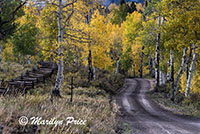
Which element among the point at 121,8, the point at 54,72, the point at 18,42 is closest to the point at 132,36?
the point at 54,72

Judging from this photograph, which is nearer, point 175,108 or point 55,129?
point 55,129

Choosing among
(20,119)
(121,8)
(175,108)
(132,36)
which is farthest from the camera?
(121,8)

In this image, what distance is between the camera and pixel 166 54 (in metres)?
24.5

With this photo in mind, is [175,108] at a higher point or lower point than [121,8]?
lower

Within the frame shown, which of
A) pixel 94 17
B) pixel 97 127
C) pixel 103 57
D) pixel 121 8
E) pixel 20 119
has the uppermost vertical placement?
pixel 121 8

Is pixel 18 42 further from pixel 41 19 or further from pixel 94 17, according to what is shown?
pixel 41 19

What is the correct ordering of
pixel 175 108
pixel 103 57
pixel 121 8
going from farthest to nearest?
pixel 121 8 → pixel 103 57 → pixel 175 108

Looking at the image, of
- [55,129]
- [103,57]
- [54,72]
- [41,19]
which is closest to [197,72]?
[103,57]

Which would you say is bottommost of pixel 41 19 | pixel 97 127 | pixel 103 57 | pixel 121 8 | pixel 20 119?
pixel 97 127

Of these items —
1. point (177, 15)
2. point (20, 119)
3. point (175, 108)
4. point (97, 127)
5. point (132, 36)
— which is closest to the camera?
point (20, 119)

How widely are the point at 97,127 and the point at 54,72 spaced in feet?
75.3

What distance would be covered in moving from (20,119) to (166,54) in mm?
22723

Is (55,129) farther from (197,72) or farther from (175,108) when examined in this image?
(197,72)

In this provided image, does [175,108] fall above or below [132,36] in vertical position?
below
